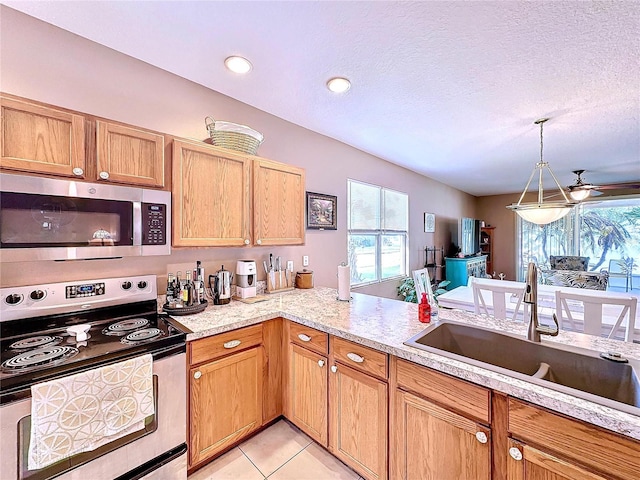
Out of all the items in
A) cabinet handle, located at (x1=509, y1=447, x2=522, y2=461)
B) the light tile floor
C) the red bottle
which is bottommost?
the light tile floor

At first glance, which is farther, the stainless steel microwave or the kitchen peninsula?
the stainless steel microwave

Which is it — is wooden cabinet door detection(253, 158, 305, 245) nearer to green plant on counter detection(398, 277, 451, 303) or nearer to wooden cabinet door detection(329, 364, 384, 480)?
wooden cabinet door detection(329, 364, 384, 480)

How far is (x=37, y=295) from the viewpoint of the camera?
1349 millimetres

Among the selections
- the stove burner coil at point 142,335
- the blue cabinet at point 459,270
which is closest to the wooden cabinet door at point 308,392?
the stove burner coil at point 142,335

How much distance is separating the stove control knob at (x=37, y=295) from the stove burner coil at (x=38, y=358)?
0.32 metres

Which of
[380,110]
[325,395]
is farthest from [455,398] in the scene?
[380,110]

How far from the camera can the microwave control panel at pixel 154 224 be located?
1528 millimetres

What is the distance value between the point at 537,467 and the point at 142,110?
8.97 feet

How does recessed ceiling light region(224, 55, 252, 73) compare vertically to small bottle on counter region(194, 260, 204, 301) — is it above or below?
above

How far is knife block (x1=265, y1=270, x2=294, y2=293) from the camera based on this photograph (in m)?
2.42

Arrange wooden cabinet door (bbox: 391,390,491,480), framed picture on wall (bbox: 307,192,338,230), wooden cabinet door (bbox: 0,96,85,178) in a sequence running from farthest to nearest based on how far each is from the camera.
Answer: framed picture on wall (bbox: 307,192,338,230)
wooden cabinet door (bbox: 0,96,85,178)
wooden cabinet door (bbox: 391,390,491,480)

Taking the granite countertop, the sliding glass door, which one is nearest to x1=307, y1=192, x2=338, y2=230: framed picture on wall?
the granite countertop

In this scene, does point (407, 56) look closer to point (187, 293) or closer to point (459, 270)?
point (187, 293)

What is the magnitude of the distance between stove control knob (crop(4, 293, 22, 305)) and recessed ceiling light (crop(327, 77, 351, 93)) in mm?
2225
